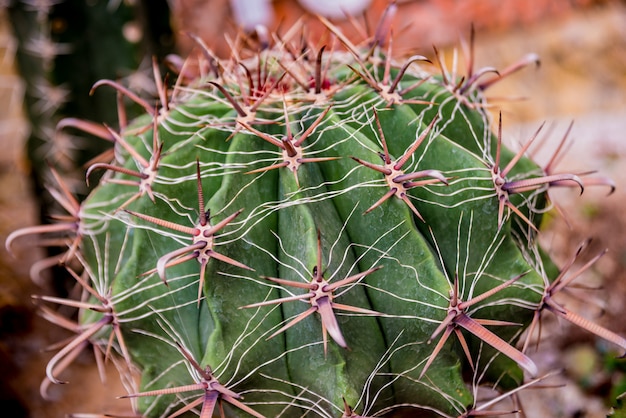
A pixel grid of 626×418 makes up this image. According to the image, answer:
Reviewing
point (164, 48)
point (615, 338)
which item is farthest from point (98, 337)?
point (164, 48)

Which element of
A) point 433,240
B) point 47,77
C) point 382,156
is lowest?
point 47,77

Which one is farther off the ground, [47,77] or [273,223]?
[273,223]

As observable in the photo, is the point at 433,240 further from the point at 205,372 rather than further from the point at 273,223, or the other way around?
the point at 205,372

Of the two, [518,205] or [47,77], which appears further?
[47,77]

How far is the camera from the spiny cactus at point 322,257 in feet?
3.17

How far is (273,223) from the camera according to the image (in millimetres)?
1032

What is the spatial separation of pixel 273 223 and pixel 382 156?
0.20 meters

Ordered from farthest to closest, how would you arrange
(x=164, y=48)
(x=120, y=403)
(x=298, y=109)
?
(x=164, y=48) < (x=120, y=403) < (x=298, y=109)

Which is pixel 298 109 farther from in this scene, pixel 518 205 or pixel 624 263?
pixel 624 263

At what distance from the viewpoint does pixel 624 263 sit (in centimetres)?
211

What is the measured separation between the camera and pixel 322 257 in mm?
957

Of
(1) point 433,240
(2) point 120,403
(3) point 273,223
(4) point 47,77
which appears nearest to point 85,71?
(4) point 47,77

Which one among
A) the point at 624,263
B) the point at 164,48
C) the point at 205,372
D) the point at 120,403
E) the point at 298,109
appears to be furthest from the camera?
the point at 164,48

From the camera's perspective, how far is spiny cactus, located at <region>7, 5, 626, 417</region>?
3.17 ft
